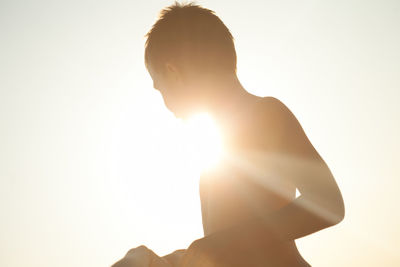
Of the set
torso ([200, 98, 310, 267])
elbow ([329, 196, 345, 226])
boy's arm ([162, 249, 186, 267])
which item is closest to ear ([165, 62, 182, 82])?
torso ([200, 98, 310, 267])

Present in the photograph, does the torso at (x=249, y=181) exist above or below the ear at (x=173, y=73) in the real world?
below

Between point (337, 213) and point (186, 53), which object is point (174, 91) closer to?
point (186, 53)

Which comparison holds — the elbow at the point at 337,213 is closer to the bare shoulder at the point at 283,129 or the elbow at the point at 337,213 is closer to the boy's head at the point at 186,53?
the bare shoulder at the point at 283,129

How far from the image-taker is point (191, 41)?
8.91 ft

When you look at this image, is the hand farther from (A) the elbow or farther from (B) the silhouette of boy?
(A) the elbow

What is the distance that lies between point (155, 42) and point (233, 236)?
1605 millimetres

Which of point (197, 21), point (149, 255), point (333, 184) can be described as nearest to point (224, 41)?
point (197, 21)

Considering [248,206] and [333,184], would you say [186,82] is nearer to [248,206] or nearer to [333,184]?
[248,206]

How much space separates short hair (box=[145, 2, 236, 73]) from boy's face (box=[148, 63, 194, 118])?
7 cm

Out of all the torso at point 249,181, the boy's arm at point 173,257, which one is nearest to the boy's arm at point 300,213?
the torso at point 249,181

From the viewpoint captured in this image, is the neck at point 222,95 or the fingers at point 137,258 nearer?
the fingers at point 137,258

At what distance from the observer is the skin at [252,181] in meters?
1.72

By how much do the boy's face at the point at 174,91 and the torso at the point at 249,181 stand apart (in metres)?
0.44

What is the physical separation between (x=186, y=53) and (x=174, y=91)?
0.26 metres
